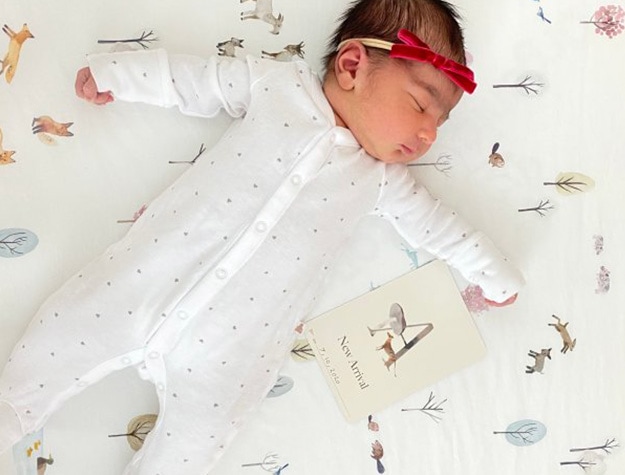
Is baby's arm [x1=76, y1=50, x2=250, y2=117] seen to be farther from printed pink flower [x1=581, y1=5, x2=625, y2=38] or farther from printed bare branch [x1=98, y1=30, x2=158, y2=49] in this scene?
printed pink flower [x1=581, y1=5, x2=625, y2=38]

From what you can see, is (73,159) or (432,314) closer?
(73,159)

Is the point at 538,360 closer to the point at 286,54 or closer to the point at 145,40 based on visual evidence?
the point at 286,54

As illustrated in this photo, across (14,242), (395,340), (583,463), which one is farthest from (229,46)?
(583,463)

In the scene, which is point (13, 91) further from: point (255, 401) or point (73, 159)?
point (255, 401)

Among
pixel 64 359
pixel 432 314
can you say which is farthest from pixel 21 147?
pixel 432 314

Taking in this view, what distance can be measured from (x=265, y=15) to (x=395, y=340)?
0.61 metres

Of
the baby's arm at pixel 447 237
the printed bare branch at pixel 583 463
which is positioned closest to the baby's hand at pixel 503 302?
the baby's arm at pixel 447 237

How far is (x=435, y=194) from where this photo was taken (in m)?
1.34

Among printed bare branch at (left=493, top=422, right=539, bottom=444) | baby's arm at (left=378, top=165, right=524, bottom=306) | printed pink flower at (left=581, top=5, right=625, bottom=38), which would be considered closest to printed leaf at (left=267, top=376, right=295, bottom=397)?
baby's arm at (left=378, top=165, right=524, bottom=306)

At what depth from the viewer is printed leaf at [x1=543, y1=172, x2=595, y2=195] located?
4.51ft

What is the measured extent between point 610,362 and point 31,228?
1044 mm

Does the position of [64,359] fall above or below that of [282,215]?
below

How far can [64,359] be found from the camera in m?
1.13

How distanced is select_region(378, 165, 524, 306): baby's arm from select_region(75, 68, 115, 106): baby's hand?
48 cm
